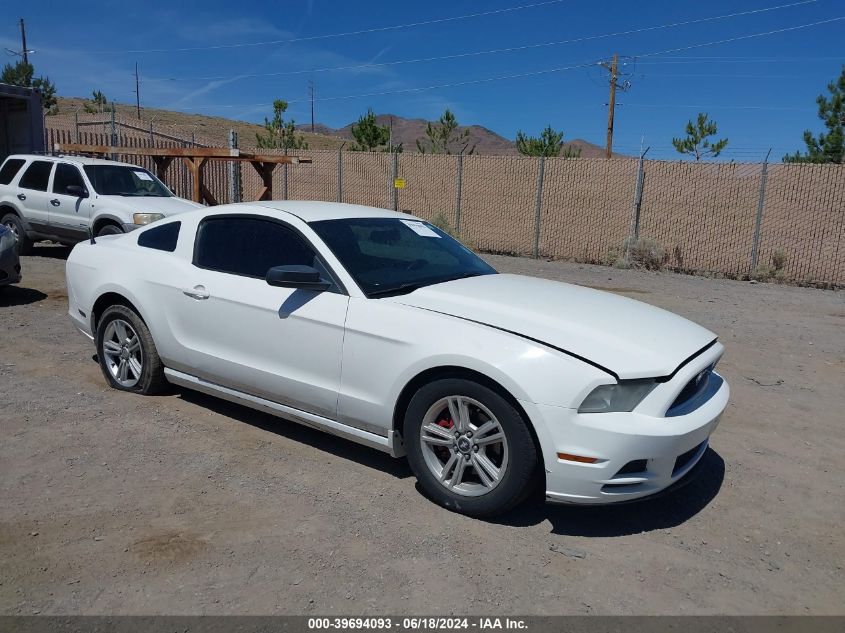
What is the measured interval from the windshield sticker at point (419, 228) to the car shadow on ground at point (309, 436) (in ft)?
5.18

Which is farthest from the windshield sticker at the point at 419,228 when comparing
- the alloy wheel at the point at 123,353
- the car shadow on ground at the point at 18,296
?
the car shadow on ground at the point at 18,296

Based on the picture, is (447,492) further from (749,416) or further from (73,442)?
(749,416)

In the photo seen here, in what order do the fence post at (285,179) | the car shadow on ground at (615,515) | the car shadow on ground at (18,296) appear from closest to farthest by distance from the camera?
the car shadow on ground at (615,515) → the car shadow on ground at (18,296) → the fence post at (285,179)

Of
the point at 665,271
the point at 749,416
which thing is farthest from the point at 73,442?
the point at 665,271

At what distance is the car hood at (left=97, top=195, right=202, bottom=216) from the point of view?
37.2 ft

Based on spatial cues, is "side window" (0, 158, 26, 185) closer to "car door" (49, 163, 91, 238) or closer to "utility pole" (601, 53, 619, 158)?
"car door" (49, 163, 91, 238)

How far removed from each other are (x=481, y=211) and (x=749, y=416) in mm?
13322

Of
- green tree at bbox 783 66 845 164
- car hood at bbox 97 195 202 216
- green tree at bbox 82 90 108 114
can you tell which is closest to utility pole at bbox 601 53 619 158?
green tree at bbox 783 66 845 164

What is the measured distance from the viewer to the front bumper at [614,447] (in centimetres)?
337

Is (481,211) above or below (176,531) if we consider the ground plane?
above

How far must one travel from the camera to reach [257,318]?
4504 mm

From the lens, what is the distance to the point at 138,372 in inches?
215

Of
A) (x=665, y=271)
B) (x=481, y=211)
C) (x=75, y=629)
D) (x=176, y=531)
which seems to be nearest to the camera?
(x=75, y=629)

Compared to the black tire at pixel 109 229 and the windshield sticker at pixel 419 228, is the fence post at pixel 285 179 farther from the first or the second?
the windshield sticker at pixel 419 228
